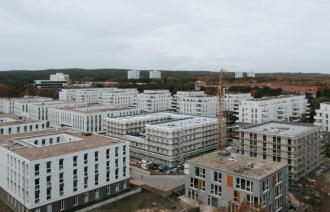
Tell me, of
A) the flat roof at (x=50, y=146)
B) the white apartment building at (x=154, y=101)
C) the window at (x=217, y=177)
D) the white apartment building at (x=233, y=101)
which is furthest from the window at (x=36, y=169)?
the white apartment building at (x=233, y=101)

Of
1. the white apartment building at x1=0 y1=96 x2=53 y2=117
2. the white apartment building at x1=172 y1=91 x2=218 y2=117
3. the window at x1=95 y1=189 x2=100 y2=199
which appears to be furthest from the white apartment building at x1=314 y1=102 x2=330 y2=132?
the white apartment building at x1=0 y1=96 x2=53 y2=117

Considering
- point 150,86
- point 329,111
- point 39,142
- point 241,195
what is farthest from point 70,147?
point 150,86

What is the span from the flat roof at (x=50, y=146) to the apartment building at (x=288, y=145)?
46.8ft

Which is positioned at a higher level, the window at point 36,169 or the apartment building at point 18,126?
the apartment building at point 18,126

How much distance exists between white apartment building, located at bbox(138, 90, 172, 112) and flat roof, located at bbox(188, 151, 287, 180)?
4825cm

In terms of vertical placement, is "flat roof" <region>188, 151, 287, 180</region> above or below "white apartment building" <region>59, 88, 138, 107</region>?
below

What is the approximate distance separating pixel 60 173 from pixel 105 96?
196ft

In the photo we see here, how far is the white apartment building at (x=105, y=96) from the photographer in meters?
82.9

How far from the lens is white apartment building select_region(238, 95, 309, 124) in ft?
184

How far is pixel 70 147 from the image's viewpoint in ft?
89.7

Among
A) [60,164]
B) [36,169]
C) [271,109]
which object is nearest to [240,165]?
[60,164]

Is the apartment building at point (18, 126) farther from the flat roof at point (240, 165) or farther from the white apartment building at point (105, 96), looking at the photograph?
the white apartment building at point (105, 96)

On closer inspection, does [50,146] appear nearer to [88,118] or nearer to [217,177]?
[217,177]

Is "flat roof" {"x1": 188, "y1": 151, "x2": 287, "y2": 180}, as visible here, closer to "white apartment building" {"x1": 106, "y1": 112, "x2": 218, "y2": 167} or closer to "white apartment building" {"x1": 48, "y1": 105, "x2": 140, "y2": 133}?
"white apartment building" {"x1": 106, "y1": 112, "x2": 218, "y2": 167}
